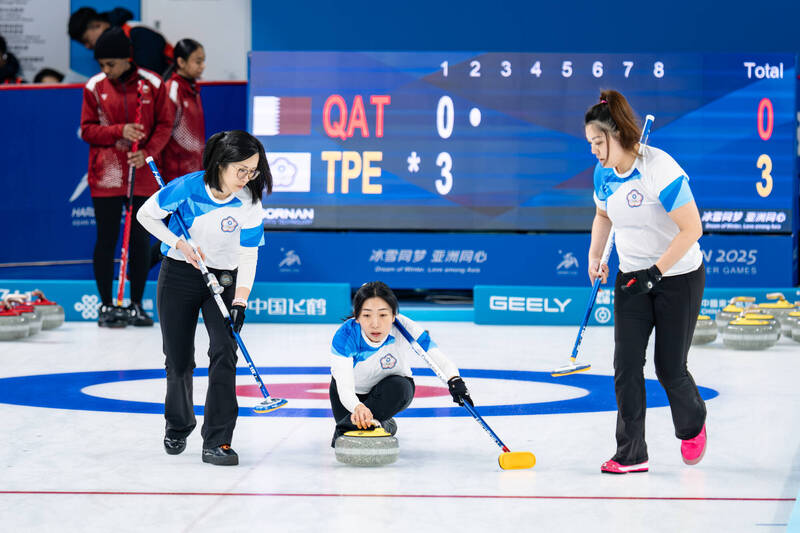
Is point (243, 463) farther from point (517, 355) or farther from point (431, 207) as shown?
point (431, 207)

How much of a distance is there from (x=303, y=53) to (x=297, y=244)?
5.52 ft

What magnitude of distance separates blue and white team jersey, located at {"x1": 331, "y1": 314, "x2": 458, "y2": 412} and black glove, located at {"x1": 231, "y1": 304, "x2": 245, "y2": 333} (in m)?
0.38

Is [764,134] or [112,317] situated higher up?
[764,134]

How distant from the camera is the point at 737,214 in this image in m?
9.59

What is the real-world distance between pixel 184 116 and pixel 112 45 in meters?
1.01

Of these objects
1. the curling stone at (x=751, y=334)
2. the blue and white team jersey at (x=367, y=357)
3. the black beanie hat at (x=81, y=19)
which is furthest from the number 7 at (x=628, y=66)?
the blue and white team jersey at (x=367, y=357)

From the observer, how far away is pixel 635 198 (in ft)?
12.3

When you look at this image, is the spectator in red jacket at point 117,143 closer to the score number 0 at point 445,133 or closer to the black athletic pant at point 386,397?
the score number 0 at point 445,133

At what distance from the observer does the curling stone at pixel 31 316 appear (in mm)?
7715

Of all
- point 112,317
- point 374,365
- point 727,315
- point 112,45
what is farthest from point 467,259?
point 374,365

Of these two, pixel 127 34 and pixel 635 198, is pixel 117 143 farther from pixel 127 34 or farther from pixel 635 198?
pixel 635 198

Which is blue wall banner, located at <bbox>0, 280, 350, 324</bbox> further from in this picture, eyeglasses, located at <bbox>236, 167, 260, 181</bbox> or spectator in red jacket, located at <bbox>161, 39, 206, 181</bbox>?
eyeglasses, located at <bbox>236, 167, 260, 181</bbox>

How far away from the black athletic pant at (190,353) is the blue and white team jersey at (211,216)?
7cm

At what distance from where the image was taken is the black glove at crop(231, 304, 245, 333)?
386 cm
